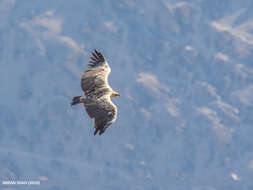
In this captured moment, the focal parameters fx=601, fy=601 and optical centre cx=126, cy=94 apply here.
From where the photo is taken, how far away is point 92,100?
164 feet

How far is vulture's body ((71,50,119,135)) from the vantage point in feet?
157

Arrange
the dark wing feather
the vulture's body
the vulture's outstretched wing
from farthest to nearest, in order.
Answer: the vulture's outstretched wing
the vulture's body
the dark wing feather

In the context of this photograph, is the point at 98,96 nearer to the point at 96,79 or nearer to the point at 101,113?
the point at 101,113

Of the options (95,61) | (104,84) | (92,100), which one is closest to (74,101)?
(92,100)

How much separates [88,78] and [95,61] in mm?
3626

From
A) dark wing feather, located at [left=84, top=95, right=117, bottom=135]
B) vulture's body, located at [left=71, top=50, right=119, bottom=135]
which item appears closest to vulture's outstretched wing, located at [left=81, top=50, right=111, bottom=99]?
vulture's body, located at [left=71, top=50, right=119, bottom=135]

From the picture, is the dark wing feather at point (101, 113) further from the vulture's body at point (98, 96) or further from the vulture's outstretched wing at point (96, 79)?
the vulture's outstretched wing at point (96, 79)

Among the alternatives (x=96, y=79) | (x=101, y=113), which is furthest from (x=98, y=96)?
(x=96, y=79)

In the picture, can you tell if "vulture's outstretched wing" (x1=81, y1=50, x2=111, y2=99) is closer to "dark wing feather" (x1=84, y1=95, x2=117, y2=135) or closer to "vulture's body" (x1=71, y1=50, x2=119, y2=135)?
"vulture's body" (x1=71, y1=50, x2=119, y2=135)

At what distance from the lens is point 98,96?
51188mm

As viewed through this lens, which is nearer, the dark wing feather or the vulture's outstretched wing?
the dark wing feather

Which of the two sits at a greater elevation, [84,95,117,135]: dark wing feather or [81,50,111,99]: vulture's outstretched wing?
[81,50,111,99]: vulture's outstretched wing

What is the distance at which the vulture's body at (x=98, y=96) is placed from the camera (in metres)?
47.8

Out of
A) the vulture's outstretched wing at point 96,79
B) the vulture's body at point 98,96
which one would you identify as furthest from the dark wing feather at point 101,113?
the vulture's outstretched wing at point 96,79
